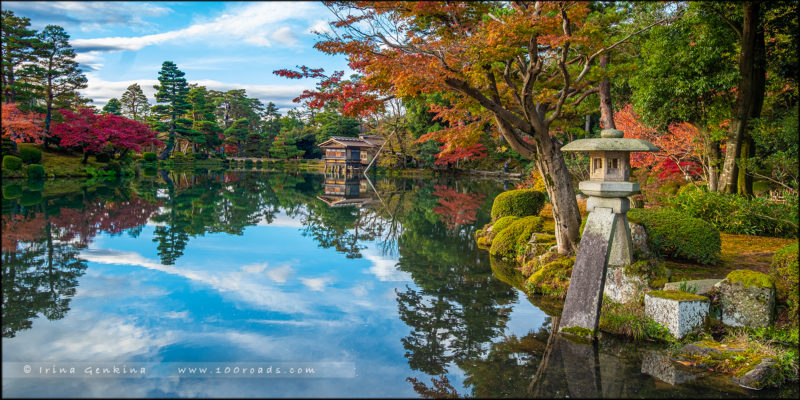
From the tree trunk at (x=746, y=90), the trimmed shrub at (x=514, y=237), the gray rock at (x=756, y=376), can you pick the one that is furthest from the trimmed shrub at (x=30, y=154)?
the tree trunk at (x=746, y=90)

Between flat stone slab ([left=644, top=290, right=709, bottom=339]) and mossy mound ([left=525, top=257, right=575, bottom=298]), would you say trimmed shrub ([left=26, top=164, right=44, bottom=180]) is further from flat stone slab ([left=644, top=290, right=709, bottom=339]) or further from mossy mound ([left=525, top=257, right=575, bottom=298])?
flat stone slab ([left=644, top=290, right=709, bottom=339])

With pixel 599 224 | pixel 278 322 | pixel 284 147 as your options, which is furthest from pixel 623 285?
pixel 284 147

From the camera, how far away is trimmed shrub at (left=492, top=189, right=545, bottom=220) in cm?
1127

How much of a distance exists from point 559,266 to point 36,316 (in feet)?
24.2

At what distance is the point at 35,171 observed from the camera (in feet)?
70.3

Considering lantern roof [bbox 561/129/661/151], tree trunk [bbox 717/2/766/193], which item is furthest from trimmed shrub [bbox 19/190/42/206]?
tree trunk [bbox 717/2/766/193]

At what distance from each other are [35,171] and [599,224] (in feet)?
85.4

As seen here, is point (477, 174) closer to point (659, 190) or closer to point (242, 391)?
point (659, 190)

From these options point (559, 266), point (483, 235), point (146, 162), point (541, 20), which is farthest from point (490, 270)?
point (146, 162)

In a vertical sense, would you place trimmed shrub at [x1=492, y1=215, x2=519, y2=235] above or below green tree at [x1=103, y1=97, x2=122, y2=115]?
below

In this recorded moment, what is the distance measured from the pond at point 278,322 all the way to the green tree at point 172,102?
27.0 metres

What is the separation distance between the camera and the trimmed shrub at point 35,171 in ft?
69.3

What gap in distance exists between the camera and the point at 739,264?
6.88 meters

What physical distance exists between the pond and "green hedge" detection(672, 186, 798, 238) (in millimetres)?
4884
